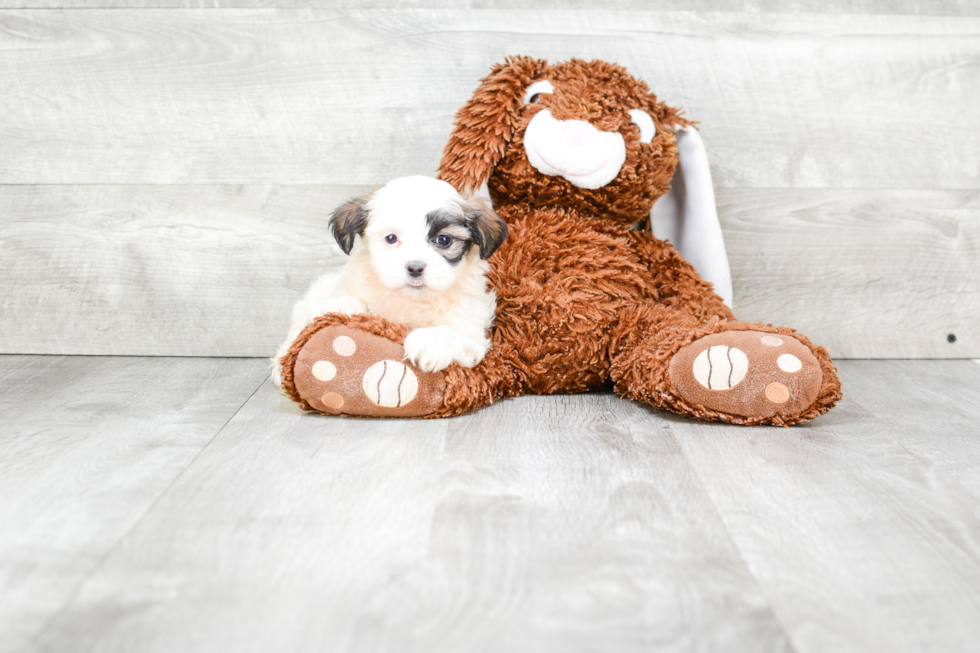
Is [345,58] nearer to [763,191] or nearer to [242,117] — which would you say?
[242,117]

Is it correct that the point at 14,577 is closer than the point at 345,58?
Yes

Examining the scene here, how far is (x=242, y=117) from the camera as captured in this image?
163cm

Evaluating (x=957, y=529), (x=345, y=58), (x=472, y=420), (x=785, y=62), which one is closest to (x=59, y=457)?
(x=472, y=420)

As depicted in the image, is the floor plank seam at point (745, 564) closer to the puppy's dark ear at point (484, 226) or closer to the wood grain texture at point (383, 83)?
the puppy's dark ear at point (484, 226)

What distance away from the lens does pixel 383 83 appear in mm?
1632

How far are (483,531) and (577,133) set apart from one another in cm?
74

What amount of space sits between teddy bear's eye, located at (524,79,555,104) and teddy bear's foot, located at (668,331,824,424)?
21.0 inches

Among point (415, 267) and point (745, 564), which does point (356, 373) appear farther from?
point (745, 564)

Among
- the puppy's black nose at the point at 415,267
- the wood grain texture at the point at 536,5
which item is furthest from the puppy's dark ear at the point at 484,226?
the wood grain texture at the point at 536,5

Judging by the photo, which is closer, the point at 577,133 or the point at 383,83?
the point at 577,133

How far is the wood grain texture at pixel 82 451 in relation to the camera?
0.76 meters

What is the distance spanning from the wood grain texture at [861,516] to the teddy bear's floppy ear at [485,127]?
55 cm

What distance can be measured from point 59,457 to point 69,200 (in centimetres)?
81

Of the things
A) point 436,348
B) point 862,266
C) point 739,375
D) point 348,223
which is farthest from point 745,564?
point 862,266
